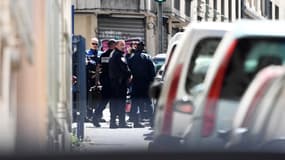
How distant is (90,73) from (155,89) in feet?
0.81

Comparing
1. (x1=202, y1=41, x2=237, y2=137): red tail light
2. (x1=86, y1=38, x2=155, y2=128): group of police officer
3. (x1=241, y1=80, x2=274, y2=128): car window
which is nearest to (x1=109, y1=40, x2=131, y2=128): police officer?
(x1=86, y1=38, x2=155, y2=128): group of police officer

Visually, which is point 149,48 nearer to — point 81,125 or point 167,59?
point 167,59

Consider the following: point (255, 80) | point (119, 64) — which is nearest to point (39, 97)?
point (119, 64)

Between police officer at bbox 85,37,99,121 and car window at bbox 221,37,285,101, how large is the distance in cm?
39

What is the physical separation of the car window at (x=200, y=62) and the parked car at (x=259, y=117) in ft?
0.45

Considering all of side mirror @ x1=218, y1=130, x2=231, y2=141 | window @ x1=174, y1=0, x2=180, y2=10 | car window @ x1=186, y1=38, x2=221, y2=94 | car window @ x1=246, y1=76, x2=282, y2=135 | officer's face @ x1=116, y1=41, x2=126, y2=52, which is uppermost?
window @ x1=174, y1=0, x2=180, y2=10

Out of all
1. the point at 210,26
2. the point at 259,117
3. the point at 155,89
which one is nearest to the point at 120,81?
the point at 155,89

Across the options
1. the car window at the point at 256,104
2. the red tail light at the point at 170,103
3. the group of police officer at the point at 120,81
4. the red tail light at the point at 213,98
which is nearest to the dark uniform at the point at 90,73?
the group of police officer at the point at 120,81

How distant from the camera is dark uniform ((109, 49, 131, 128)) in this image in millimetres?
2291

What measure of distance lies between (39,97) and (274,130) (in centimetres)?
68

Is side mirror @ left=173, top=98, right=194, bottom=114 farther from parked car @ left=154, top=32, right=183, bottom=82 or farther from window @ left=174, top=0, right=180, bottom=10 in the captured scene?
window @ left=174, top=0, right=180, bottom=10

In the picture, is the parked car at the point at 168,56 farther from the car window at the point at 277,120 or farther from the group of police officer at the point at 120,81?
the car window at the point at 277,120

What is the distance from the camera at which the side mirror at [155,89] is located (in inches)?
88.9

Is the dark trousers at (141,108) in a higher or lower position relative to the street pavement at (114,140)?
higher
